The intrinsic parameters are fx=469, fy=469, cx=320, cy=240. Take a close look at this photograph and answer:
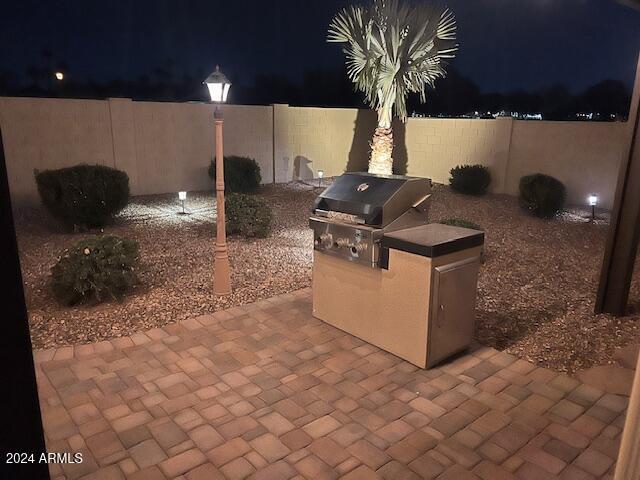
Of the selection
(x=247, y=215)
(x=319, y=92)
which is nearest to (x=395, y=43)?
(x=247, y=215)

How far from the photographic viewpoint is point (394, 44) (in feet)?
30.8

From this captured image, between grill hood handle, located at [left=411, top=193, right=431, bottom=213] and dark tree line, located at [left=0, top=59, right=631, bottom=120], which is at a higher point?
dark tree line, located at [left=0, top=59, right=631, bottom=120]

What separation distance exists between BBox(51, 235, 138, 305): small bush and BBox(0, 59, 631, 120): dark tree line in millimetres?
20411

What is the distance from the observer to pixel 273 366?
3.37 meters

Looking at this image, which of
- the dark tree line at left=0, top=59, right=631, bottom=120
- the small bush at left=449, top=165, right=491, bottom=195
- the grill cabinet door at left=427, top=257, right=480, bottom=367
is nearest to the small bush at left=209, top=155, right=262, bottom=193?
the small bush at left=449, top=165, right=491, bottom=195

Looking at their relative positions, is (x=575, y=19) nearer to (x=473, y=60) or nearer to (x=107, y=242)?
(x=473, y=60)

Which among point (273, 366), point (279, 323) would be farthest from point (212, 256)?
point (273, 366)

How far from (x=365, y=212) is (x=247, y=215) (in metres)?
3.83

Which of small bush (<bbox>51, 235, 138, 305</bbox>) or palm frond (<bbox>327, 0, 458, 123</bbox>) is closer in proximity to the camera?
small bush (<bbox>51, 235, 138, 305</bbox>)

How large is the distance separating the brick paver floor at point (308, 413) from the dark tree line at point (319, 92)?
69.2ft

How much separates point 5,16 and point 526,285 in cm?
3216

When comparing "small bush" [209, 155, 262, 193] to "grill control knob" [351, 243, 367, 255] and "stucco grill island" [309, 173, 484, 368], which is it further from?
"grill control knob" [351, 243, 367, 255]

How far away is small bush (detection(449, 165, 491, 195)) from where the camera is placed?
35.8ft

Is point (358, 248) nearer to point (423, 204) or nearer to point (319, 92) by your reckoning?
point (423, 204)
